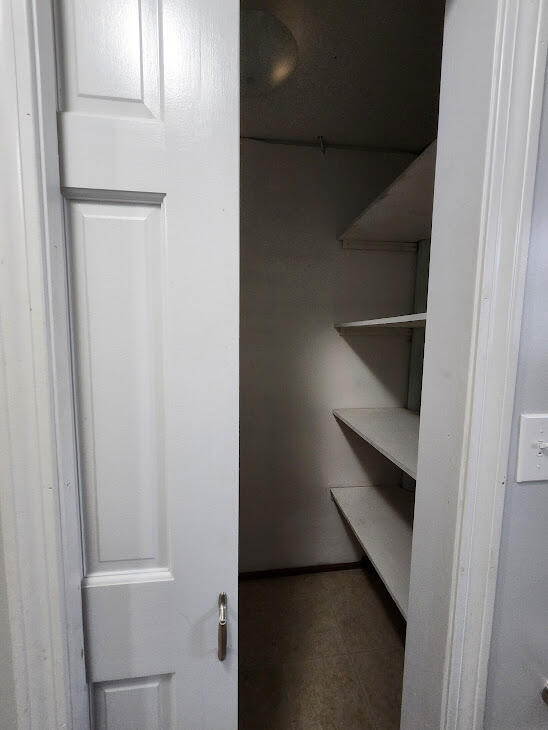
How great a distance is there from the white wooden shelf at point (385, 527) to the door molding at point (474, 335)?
0.35 m

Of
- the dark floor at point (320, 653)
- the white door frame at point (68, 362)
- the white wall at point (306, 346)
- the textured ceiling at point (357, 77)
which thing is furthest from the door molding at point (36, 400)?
the white wall at point (306, 346)

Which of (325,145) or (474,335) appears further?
(325,145)

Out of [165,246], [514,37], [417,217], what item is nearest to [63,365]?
[165,246]

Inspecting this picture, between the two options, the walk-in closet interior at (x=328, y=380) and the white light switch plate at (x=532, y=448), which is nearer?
the white light switch plate at (x=532, y=448)

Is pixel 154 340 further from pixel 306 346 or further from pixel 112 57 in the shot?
pixel 306 346

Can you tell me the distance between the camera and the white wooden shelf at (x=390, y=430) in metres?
1.12

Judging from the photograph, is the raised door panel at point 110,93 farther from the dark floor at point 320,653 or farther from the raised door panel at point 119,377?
the dark floor at point 320,653

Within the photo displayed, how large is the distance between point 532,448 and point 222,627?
2.03 ft

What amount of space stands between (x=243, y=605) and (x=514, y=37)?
215 centimetres

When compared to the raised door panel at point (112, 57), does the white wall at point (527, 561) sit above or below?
below

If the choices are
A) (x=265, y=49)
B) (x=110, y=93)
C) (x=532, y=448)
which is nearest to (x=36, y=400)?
(x=110, y=93)

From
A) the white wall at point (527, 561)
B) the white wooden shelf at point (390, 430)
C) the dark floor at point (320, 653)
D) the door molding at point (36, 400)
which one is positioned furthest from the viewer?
the dark floor at point (320, 653)

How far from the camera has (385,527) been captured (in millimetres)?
1507

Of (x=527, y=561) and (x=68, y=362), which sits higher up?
(x=68, y=362)
